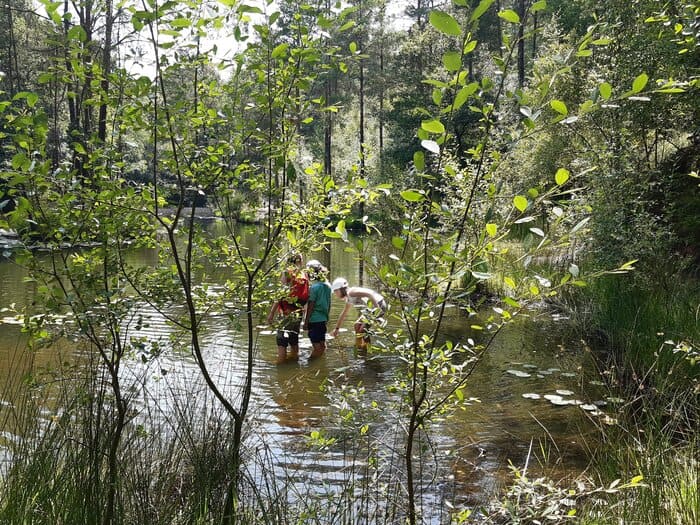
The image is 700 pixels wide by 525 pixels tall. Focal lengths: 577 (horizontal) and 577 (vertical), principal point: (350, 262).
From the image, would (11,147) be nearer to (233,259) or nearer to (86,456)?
(233,259)

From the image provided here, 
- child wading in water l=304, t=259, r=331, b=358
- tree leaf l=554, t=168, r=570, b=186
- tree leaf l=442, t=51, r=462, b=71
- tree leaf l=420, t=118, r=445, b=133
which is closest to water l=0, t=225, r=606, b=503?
child wading in water l=304, t=259, r=331, b=358

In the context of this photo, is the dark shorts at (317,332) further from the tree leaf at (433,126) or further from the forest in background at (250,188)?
the tree leaf at (433,126)

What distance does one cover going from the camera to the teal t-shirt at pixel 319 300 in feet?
27.2

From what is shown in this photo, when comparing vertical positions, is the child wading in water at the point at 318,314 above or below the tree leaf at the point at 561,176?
below

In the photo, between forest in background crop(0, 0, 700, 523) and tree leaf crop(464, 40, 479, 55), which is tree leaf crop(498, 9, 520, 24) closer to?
forest in background crop(0, 0, 700, 523)

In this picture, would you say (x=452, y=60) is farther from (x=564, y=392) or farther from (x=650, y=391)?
(x=564, y=392)

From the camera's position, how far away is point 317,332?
28.2 feet

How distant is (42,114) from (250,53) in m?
0.92

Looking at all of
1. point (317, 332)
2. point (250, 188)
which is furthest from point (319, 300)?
point (250, 188)

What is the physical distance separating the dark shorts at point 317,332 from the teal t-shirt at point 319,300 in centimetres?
8

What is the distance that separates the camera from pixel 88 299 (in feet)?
9.09

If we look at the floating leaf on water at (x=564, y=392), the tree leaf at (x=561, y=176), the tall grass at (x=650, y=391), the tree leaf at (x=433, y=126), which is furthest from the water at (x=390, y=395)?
the tree leaf at (x=433, y=126)

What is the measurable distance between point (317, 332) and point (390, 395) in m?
2.00

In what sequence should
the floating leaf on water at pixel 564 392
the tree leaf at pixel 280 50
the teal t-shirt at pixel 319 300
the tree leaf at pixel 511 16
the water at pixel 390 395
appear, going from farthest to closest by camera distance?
the teal t-shirt at pixel 319 300, the floating leaf on water at pixel 564 392, the water at pixel 390 395, the tree leaf at pixel 280 50, the tree leaf at pixel 511 16
